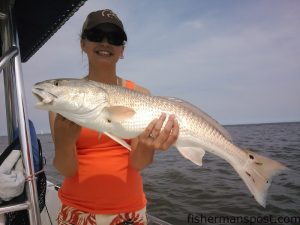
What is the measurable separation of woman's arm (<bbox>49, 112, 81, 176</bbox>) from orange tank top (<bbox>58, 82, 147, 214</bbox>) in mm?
127

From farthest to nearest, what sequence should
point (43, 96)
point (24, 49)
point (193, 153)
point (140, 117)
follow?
point (24, 49) → point (193, 153) → point (140, 117) → point (43, 96)

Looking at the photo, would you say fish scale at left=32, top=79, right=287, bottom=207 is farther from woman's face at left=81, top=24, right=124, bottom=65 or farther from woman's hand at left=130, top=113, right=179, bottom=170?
woman's face at left=81, top=24, right=124, bottom=65

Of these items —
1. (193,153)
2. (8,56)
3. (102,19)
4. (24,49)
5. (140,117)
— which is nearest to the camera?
(8,56)

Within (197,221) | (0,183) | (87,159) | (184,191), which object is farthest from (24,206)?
(184,191)

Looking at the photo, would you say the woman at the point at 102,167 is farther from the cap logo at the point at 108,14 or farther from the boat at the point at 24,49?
the boat at the point at 24,49

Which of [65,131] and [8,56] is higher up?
[8,56]

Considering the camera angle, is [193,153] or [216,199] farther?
[216,199]

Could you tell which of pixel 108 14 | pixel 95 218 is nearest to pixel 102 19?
pixel 108 14

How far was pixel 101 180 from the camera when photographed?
3.02 metres

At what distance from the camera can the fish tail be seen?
3172 millimetres

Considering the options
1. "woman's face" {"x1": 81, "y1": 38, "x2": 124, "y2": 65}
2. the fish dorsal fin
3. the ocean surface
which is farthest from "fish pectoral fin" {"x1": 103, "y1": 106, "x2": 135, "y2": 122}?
the ocean surface

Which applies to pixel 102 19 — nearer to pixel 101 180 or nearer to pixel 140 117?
pixel 140 117

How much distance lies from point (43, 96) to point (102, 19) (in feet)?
3.63

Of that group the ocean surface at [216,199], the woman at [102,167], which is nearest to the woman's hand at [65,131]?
the woman at [102,167]
